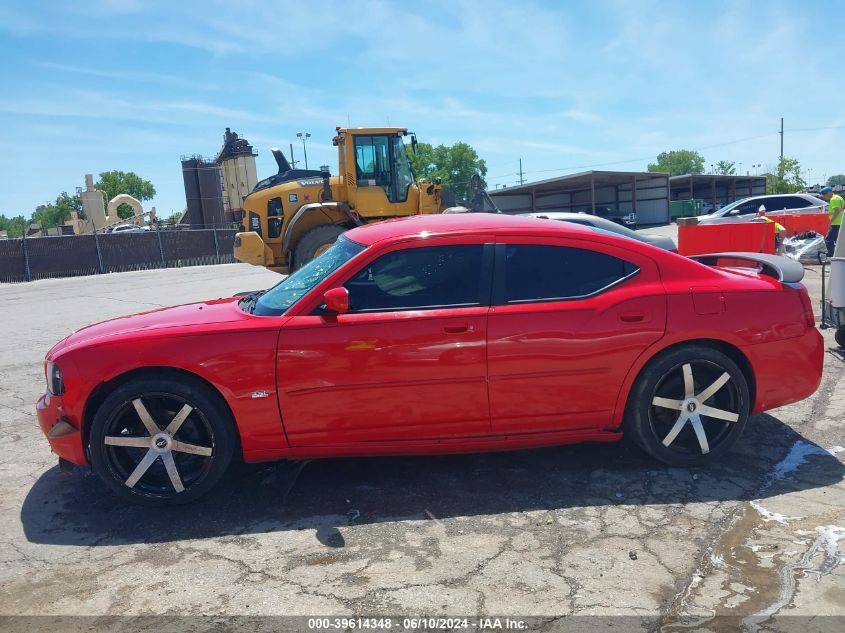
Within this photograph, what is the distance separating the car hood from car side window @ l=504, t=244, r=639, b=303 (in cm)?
162

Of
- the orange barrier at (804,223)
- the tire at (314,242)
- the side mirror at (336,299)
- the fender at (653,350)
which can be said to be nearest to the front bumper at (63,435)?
the side mirror at (336,299)

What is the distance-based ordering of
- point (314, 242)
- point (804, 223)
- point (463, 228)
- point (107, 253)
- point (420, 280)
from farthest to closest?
point (107, 253) < point (804, 223) < point (314, 242) < point (463, 228) < point (420, 280)

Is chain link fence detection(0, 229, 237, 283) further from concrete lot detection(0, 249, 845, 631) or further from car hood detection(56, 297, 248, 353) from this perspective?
concrete lot detection(0, 249, 845, 631)

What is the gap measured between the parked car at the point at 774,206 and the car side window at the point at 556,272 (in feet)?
58.3

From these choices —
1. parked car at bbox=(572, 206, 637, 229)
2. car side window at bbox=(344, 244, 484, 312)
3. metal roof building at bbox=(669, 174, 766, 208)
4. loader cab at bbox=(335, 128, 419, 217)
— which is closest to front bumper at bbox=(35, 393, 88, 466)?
car side window at bbox=(344, 244, 484, 312)

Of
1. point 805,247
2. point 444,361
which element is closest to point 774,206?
point 805,247

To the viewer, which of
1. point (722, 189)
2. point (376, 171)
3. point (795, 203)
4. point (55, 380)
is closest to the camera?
point (55, 380)

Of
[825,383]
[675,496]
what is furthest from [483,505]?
[825,383]

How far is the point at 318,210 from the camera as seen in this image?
13.1 metres

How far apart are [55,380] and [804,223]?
59.3 feet

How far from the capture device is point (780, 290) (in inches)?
159

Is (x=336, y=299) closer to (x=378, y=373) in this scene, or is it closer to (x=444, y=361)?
(x=378, y=373)

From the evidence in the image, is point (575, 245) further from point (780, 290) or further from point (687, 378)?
point (780, 290)

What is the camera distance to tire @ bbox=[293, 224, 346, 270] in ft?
42.1
